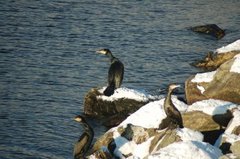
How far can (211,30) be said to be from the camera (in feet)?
138

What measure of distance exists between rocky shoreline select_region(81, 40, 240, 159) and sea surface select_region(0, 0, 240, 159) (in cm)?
112

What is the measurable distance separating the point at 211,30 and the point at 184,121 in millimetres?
A: 22682


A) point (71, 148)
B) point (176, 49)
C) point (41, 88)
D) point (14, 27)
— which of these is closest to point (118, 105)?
point (71, 148)

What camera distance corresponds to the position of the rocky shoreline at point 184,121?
1668 centimetres

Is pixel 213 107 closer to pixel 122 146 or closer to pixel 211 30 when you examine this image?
pixel 122 146

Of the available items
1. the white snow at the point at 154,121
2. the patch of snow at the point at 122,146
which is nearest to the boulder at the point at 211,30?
the white snow at the point at 154,121

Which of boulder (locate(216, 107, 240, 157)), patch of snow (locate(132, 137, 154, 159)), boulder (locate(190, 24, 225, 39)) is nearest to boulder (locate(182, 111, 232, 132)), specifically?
boulder (locate(216, 107, 240, 157))

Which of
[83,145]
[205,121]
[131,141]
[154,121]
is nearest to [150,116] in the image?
[154,121]

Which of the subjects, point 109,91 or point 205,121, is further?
point 109,91

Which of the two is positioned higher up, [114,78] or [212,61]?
[114,78]

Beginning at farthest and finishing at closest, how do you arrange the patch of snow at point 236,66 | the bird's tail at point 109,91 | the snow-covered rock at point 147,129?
the bird's tail at point 109,91
the patch of snow at point 236,66
the snow-covered rock at point 147,129

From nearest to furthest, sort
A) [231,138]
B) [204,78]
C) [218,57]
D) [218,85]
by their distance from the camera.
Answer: [231,138], [218,85], [204,78], [218,57]

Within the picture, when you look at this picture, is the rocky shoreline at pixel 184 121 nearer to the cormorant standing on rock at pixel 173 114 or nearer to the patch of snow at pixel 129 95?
the patch of snow at pixel 129 95

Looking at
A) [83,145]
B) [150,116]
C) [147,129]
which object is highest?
[150,116]
